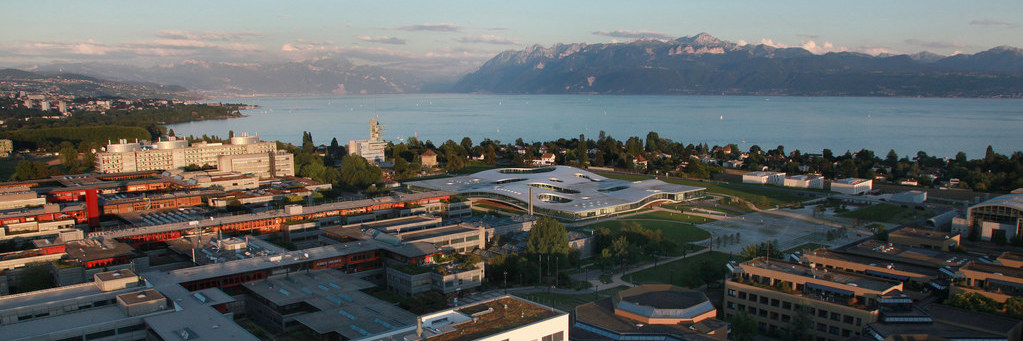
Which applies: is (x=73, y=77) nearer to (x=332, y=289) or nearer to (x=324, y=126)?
(x=324, y=126)

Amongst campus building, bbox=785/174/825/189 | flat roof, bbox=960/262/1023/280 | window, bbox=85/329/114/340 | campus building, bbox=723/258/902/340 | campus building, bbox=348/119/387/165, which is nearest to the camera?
window, bbox=85/329/114/340

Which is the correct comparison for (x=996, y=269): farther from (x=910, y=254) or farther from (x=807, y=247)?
(x=807, y=247)

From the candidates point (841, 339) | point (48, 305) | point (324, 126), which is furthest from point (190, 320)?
point (324, 126)

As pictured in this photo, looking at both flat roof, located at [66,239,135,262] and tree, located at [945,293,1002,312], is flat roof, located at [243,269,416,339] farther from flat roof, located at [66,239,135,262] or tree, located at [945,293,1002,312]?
tree, located at [945,293,1002,312]

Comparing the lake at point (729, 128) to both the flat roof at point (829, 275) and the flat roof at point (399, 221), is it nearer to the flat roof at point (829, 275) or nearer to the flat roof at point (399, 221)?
the flat roof at point (399, 221)

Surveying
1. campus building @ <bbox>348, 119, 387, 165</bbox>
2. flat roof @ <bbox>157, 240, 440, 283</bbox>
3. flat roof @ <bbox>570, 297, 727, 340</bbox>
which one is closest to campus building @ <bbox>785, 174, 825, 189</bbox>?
flat roof @ <bbox>157, 240, 440, 283</bbox>

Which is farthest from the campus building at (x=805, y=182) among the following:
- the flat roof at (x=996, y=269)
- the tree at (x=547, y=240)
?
the tree at (x=547, y=240)
